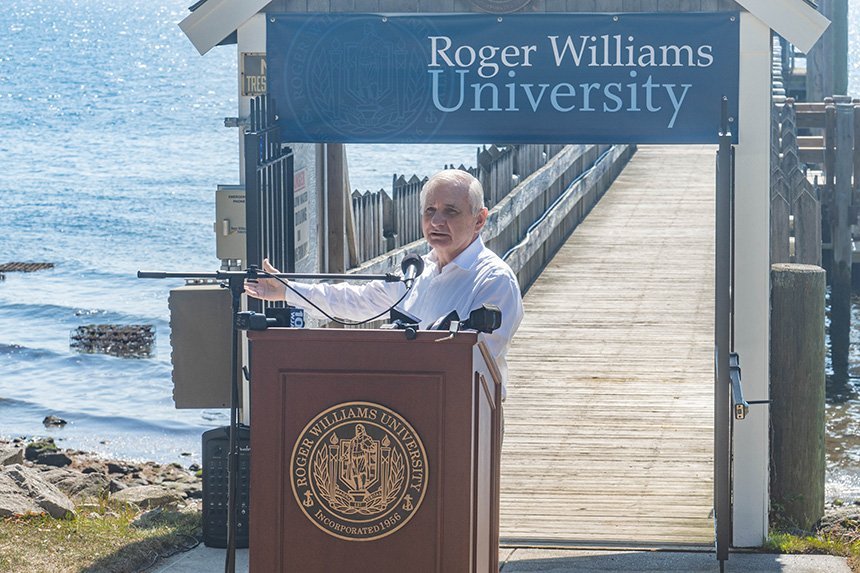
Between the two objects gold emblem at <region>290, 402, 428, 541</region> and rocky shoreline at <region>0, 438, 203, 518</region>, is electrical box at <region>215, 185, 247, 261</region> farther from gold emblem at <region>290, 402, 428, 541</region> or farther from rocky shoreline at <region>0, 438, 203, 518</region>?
gold emblem at <region>290, 402, 428, 541</region>

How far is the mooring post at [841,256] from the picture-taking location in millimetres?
18453

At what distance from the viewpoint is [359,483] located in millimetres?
4379

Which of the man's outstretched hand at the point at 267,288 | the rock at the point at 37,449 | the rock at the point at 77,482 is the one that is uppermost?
the man's outstretched hand at the point at 267,288

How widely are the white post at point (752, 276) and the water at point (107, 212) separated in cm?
985

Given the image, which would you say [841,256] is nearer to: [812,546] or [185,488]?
[185,488]

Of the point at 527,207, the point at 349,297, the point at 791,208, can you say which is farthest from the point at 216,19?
the point at 527,207

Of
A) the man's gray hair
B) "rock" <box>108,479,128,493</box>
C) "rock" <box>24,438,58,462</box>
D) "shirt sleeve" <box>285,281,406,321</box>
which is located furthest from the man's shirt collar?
"rock" <box>24,438,58,462</box>

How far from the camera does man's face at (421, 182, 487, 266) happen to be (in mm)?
5414

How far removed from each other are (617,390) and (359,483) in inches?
260

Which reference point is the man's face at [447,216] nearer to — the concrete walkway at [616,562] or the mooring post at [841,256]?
the concrete walkway at [616,562]

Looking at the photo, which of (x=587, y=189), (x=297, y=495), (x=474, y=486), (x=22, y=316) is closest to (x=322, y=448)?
(x=297, y=495)

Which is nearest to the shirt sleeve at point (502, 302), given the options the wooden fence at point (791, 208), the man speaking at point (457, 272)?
the man speaking at point (457, 272)

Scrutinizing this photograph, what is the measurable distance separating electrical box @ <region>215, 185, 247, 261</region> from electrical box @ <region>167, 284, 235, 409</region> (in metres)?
0.22

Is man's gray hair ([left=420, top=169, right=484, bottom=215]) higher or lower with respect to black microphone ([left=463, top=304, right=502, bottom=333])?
higher
